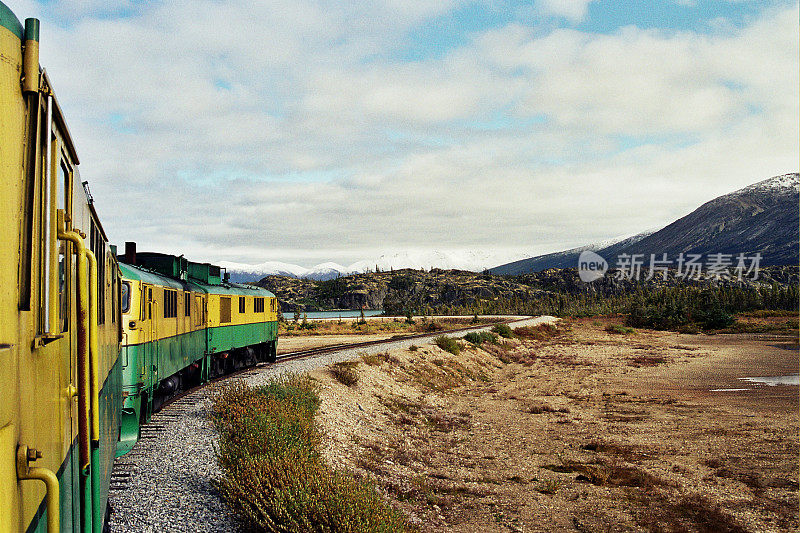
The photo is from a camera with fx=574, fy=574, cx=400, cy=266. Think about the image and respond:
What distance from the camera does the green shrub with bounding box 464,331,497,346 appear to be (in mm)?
41562

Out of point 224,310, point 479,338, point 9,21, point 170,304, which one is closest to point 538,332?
point 479,338

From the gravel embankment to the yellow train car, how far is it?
15.9 ft

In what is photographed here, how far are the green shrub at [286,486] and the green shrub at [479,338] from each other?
2997 centimetres

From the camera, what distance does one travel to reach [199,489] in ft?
31.8

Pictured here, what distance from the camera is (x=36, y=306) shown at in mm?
2932

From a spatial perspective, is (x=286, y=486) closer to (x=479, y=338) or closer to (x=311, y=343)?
(x=479, y=338)

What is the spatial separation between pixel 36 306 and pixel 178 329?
13.7m

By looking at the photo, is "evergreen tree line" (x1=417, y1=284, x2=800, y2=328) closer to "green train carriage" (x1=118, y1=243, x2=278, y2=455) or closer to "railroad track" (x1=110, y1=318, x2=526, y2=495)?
"green train carriage" (x1=118, y1=243, x2=278, y2=455)

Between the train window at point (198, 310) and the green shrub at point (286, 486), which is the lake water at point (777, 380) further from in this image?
the green shrub at point (286, 486)

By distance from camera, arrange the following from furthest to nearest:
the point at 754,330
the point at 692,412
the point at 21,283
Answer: the point at 754,330 < the point at 692,412 < the point at 21,283

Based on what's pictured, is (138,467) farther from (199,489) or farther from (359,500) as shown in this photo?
(359,500)

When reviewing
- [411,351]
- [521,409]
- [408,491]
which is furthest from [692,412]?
[408,491]

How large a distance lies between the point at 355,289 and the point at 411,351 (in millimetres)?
156101

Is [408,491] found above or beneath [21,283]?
beneath
